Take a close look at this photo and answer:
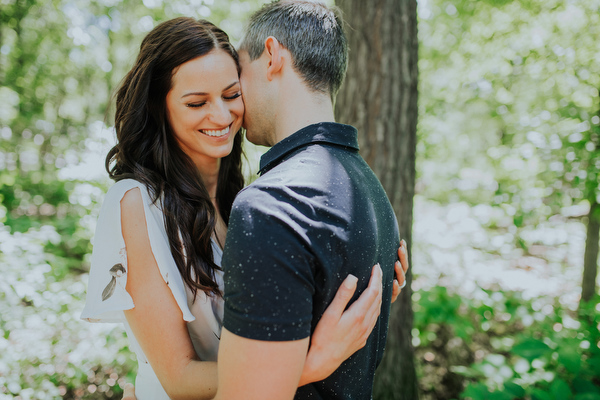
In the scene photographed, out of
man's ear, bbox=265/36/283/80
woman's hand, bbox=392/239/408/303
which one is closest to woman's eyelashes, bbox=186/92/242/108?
man's ear, bbox=265/36/283/80

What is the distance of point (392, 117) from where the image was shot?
2.65 meters

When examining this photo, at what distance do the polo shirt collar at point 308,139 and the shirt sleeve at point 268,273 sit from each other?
362 millimetres

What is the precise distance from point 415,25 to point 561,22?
2870 millimetres

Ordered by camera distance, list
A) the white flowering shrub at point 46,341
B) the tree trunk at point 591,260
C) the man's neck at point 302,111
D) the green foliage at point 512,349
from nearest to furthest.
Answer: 1. the man's neck at point 302,111
2. the green foliage at point 512,349
3. the white flowering shrub at point 46,341
4. the tree trunk at point 591,260

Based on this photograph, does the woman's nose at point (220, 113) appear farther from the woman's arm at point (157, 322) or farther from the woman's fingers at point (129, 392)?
the woman's fingers at point (129, 392)

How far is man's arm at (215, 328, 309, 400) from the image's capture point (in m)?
0.92

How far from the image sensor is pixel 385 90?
8.55 feet

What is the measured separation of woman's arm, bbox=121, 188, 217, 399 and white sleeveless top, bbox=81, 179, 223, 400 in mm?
25

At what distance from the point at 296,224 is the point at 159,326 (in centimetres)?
78

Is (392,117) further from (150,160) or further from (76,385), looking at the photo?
(76,385)

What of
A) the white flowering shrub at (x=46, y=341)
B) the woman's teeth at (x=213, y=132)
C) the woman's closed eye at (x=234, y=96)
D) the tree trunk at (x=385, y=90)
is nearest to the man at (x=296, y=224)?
the woman's closed eye at (x=234, y=96)

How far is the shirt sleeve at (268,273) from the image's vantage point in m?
0.91

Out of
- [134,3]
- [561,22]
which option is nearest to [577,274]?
[561,22]

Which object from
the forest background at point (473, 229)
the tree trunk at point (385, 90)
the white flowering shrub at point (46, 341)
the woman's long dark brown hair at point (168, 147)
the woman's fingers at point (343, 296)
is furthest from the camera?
the white flowering shrub at point (46, 341)
